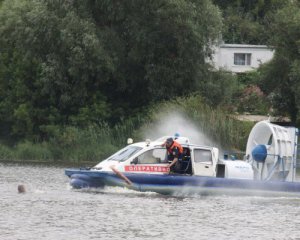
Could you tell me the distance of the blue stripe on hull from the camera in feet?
120

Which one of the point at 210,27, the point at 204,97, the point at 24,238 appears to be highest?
the point at 210,27

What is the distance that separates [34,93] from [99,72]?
14.2 ft

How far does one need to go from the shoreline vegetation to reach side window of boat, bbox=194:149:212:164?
1735 cm

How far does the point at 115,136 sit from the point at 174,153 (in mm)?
23487

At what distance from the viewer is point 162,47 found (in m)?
61.6

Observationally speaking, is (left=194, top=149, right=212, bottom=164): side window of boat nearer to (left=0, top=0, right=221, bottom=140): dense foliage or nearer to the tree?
the tree

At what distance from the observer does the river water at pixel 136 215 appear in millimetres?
28047

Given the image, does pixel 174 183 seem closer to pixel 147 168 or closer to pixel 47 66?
pixel 147 168

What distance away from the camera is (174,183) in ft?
120

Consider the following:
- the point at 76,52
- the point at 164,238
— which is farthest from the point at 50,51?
the point at 164,238

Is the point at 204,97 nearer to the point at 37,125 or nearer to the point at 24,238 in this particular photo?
the point at 37,125

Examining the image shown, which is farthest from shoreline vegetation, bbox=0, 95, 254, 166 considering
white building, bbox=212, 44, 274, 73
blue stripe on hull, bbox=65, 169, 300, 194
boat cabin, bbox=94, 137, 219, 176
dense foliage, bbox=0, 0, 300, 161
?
white building, bbox=212, 44, 274, 73

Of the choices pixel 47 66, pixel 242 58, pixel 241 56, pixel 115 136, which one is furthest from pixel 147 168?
pixel 242 58

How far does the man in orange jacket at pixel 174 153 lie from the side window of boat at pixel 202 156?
58 cm
